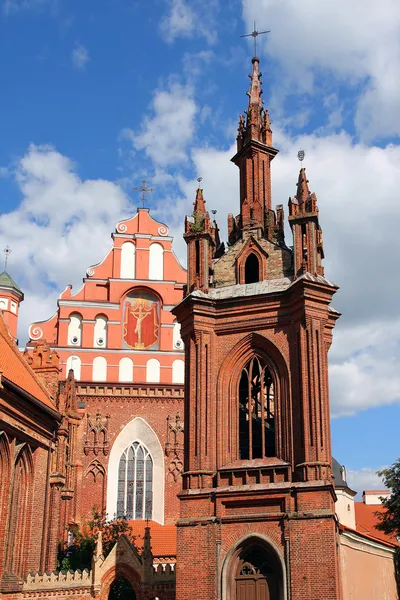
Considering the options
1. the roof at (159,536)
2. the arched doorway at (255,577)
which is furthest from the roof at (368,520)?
the arched doorway at (255,577)

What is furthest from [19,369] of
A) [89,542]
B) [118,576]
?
[89,542]

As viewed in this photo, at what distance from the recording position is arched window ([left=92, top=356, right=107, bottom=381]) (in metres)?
39.0

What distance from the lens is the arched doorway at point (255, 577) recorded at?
22.1 metres

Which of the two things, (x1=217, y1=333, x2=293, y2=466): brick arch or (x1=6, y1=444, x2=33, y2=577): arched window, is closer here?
(x1=217, y1=333, x2=293, y2=466): brick arch

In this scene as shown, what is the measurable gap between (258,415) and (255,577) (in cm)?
542

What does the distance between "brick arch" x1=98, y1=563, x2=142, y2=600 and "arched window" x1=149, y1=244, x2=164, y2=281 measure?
17457mm

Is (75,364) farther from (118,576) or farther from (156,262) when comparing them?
(118,576)

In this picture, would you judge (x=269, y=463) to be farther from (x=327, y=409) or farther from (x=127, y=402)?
(x=127, y=402)

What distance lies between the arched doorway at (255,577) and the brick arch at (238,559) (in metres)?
0.13

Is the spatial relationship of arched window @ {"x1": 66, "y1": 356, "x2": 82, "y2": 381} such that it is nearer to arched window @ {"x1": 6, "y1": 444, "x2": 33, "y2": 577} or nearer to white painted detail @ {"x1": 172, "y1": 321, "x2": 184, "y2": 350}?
white painted detail @ {"x1": 172, "y1": 321, "x2": 184, "y2": 350}

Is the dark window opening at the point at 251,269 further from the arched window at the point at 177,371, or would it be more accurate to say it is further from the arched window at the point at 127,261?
the arched window at the point at 127,261

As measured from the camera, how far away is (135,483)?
123 feet

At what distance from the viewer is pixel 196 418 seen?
23906mm

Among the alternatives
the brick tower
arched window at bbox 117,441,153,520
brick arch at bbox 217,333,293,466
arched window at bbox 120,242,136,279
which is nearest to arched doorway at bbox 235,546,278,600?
the brick tower
